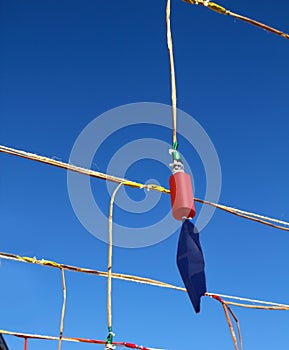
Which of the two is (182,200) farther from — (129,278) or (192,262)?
(129,278)

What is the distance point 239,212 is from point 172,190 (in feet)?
4.47

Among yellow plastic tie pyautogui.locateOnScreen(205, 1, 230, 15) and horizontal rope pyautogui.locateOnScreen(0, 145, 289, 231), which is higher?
yellow plastic tie pyautogui.locateOnScreen(205, 1, 230, 15)

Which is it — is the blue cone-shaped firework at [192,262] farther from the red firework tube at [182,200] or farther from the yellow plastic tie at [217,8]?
the yellow plastic tie at [217,8]

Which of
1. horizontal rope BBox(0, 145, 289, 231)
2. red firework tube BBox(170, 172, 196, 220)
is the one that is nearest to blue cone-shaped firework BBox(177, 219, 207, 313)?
red firework tube BBox(170, 172, 196, 220)

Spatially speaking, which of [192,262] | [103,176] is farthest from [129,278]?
[192,262]

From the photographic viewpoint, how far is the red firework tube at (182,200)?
117 cm

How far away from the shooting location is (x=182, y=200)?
3.83ft

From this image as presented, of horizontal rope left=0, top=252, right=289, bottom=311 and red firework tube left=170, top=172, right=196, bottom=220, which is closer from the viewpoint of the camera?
red firework tube left=170, top=172, right=196, bottom=220

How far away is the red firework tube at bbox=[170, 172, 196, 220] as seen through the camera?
117 centimetres

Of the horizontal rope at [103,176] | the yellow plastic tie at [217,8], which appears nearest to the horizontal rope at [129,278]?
the horizontal rope at [103,176]

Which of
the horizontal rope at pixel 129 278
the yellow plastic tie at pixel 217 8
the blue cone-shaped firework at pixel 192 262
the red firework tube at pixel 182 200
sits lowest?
the blue cone-shaped firework at pixel 192 262

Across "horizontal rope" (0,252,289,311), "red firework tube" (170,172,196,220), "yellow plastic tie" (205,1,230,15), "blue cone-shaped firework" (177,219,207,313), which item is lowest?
"blue cone-shaped firework" (177,219,207,313)

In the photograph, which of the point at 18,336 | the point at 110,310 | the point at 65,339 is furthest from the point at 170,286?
the point at 110,310

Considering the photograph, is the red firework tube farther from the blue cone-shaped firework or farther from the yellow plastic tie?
the yellow plastic tie
